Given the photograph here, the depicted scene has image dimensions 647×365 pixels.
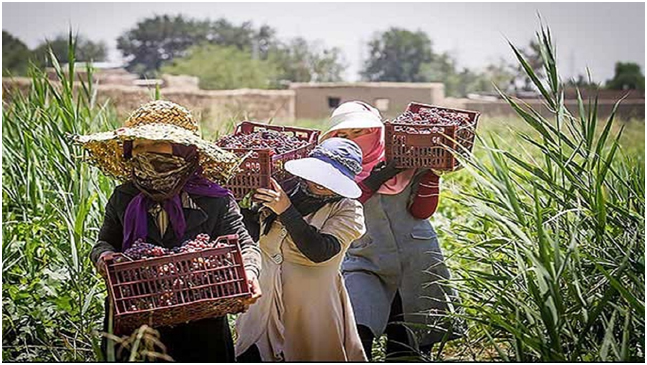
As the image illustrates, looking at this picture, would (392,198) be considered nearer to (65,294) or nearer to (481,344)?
(481,344)

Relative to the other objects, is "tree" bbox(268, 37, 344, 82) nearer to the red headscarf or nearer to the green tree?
the green tree

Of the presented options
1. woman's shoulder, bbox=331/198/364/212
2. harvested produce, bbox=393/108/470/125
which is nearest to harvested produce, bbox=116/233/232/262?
woman's shoulder, bbox=331/198/364/212

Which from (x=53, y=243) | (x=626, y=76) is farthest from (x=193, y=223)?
(x=626, y=76)

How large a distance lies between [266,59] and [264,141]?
48915 millimetres

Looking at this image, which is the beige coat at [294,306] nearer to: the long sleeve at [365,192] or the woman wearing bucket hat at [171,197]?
the woman wearing bucket hat at [171,197]

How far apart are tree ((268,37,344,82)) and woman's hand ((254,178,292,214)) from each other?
42105 mm

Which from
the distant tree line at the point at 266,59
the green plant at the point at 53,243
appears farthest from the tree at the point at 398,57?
the green plant at the point at 53,243

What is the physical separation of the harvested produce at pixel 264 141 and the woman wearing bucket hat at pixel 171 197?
22cm

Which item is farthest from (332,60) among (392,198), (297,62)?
(392,198)

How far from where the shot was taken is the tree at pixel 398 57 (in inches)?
2260

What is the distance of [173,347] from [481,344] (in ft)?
4.44

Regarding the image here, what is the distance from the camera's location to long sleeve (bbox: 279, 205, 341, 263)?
10.5 ft

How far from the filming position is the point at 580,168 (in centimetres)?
339

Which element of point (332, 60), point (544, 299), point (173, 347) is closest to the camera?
point (544, 299)
